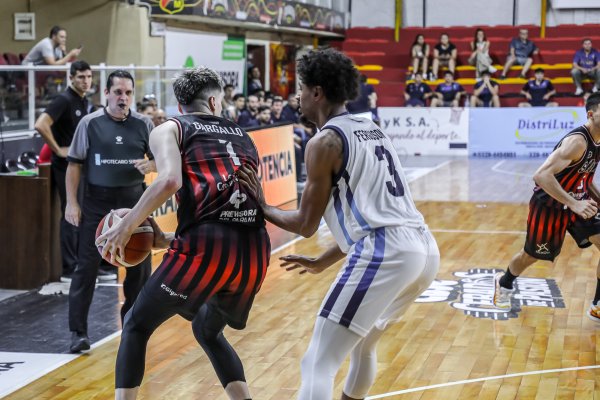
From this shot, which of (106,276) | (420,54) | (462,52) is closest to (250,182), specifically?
(106,276)

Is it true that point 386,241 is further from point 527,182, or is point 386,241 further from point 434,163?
point 434,163

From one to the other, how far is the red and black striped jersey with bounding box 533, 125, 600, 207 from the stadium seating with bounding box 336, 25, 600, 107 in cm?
1772

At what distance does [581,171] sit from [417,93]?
56.7 feet

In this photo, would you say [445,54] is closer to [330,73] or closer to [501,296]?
[501,296]

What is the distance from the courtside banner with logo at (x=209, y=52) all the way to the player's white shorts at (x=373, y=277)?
505 inches

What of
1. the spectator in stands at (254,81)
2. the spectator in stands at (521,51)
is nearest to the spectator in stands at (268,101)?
the spectator in stands at (254,81)

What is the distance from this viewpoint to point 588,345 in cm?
696

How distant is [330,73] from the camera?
4109mm

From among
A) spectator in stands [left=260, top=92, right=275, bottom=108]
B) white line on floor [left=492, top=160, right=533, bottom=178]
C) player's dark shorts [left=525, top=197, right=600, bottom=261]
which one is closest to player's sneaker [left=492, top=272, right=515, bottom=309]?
player's dark shorts [left=525, top=197, right=600, bottom=261]

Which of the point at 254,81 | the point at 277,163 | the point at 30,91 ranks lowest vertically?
the point at 277,163

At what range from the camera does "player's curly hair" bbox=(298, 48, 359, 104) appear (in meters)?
4.11

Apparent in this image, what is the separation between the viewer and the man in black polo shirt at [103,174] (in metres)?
6.58

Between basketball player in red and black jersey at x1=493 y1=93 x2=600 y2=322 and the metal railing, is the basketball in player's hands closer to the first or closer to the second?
basketball player in red and black jersey at x1=493 y1=93 x2=600 y2=322

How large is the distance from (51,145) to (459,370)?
4.07m
